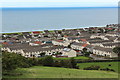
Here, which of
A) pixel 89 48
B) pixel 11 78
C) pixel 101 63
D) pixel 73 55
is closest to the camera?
pixel 11 78

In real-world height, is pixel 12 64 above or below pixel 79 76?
above

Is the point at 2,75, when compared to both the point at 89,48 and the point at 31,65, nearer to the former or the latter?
the point at 31,65

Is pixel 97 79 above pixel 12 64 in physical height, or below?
below

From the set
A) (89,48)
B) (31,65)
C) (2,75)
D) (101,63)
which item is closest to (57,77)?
(2,75)

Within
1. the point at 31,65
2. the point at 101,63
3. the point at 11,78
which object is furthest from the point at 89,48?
the point at 11,78

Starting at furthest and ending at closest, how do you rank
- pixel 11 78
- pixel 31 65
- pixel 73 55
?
pixel 73 55 < pixel 31 65 < pixel 11 78

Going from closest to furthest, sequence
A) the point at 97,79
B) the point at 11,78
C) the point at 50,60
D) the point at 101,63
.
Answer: the point at 11,78, the point at 97,79, the point at 50,60, the point at 101,63

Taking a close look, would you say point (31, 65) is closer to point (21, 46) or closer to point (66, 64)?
point (66, 64)

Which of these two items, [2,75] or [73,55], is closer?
[2,75]

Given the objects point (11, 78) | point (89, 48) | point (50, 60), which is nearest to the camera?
point (11, 78)
